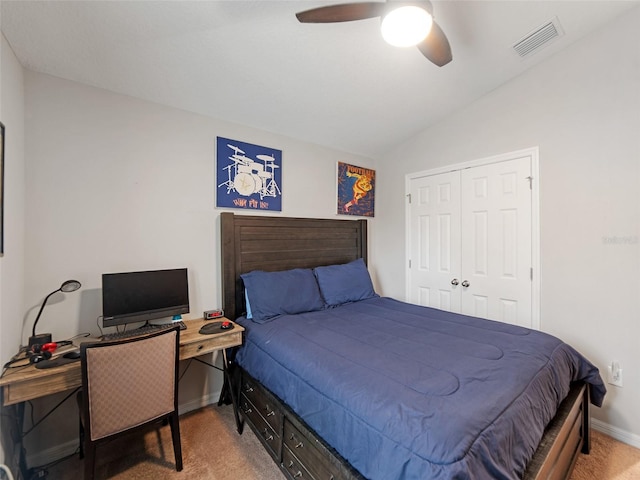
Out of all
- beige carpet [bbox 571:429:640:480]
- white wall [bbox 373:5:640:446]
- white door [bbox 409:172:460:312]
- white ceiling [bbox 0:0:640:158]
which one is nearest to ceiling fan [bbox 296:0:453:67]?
white ceiling [bbox 0:0:640:158]

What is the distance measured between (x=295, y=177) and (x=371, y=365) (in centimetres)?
212

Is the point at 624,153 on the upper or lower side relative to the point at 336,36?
lower

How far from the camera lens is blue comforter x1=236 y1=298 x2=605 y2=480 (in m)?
1.02

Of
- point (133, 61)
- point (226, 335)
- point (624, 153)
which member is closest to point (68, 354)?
point (226, 335)

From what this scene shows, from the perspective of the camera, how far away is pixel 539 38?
6.92 feet

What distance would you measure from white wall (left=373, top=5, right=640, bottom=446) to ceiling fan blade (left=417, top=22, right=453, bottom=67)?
129 centimetres

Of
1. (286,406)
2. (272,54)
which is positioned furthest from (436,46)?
(286,406)

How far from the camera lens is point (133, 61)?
183cm

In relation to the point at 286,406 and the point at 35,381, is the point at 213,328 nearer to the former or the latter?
the point at 286,406

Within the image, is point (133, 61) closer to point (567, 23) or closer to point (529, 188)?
point (567, 23)

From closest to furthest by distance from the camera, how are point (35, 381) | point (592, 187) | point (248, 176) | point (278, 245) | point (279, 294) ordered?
point (35, 381), point (592, 187), point (279, 294), point (248, 176), point (278, 245)

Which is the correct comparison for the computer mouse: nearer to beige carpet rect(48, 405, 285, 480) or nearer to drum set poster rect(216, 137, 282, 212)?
beige carpet rect(48, 405, 285, 480)

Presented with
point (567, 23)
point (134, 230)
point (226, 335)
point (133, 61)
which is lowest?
point (226, 335)

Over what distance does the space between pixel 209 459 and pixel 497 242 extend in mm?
2899
